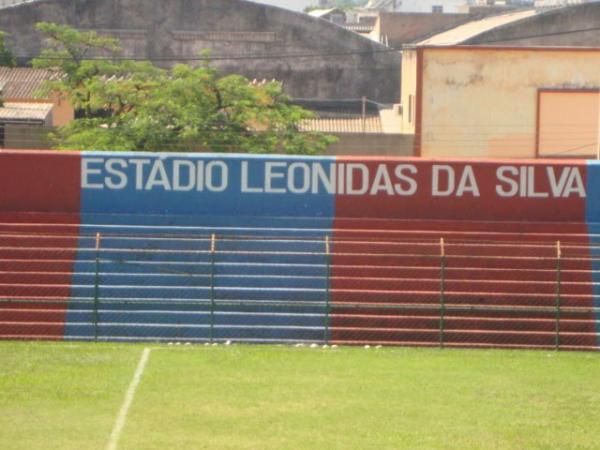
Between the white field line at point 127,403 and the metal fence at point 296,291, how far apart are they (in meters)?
1.97

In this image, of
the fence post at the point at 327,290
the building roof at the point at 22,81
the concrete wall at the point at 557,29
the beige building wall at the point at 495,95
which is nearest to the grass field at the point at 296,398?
the fence post at the point at 327,290

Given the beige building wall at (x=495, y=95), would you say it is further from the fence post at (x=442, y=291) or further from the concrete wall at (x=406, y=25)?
the concrete wall at (x=406, y=25)

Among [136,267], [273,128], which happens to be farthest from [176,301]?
[273,128]

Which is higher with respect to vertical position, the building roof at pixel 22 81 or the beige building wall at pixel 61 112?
the building roof at pixel 22 81

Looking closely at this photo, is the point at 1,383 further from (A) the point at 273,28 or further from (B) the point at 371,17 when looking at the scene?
(B) the point at 371,17

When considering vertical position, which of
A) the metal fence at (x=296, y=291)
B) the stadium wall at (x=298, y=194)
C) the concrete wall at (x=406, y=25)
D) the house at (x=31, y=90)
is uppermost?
the concrete wall at (x=406, y=25)

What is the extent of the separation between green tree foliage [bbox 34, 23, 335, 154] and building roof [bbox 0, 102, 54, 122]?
2.43m

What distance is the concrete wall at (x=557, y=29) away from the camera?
51.6 metres

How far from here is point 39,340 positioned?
2178 cm

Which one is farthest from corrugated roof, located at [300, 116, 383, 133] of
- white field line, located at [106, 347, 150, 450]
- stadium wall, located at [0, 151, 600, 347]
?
white field line, located at [106, 347, 150, 450]

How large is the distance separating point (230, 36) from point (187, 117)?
18508 mm

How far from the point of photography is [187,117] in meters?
34.3

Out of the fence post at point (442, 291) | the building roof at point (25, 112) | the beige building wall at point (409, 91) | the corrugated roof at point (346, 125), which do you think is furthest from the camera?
the corrugated roof at point (346, 125)

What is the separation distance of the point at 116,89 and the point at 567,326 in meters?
18.3
